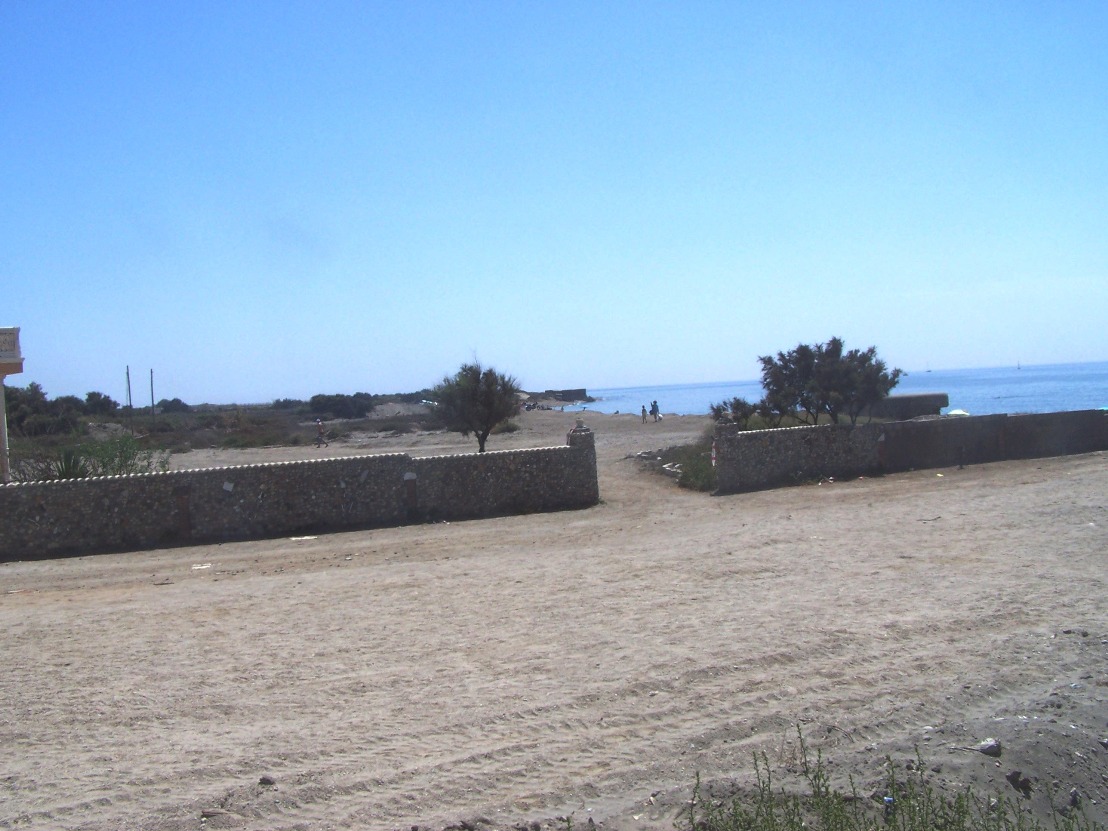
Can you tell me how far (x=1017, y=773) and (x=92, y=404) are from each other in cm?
7406

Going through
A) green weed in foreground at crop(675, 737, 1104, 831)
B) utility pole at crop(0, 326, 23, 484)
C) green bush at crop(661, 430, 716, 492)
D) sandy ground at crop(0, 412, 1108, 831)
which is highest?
utility pole at crop(0, 326, 23, 484)

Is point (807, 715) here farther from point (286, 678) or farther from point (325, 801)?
point (286, 678)

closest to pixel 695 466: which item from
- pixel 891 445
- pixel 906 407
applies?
pixel 891 445

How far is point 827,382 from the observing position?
1158 inches

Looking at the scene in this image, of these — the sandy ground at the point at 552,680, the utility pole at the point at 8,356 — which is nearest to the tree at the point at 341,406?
the utility pole at the point at 8,356

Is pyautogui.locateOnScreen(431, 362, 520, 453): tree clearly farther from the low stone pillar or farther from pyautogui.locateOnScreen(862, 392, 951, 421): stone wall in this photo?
pyautogui.locateOnScreen(862, 392, 951, 421): stone wall

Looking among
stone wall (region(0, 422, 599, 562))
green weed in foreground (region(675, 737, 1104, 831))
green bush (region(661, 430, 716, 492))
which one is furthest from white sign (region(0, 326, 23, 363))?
green weed in foreground (region(675, 737, 1104, 831))

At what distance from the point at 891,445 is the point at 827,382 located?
8068 mm

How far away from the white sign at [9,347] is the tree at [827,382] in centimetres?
2187

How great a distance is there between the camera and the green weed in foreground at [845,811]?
19.3 feet

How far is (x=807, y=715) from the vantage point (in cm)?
705

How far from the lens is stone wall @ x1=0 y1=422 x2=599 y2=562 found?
16.0m

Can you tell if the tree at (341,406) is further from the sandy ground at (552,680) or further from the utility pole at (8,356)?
the sandy ground at (552,680)

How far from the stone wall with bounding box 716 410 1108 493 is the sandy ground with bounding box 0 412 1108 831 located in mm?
6474
